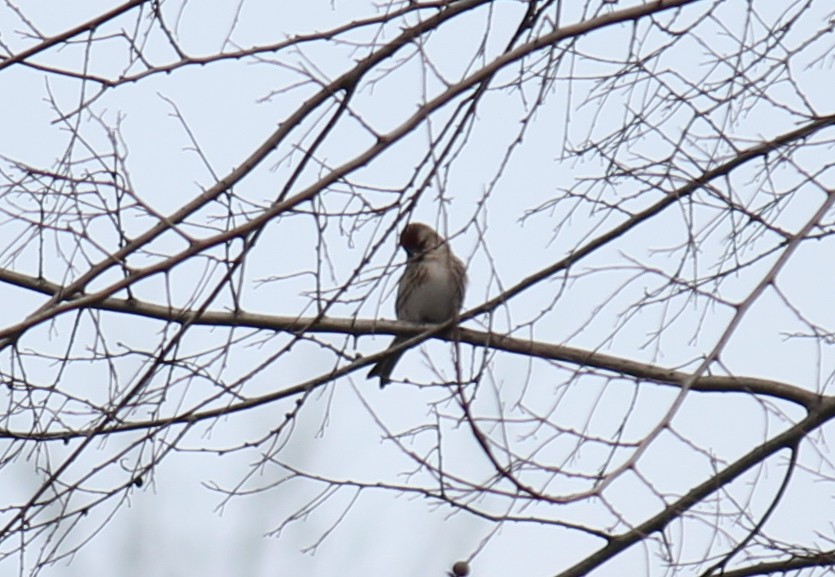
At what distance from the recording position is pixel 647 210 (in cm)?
454

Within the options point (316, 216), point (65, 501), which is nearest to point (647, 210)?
point (316, 216)

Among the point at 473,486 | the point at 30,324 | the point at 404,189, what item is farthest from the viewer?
the point at 404,189

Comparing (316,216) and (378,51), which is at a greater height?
(378,51)

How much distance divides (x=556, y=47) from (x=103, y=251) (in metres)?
1.57

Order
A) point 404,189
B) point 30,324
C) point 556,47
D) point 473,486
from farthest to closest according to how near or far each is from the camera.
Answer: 1. point 556,47
2. point 404,189
3. point 473,486
4. point 30,324

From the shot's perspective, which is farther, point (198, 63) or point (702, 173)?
point (702, 173)

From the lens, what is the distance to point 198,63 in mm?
3908

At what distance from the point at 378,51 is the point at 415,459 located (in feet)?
3.75

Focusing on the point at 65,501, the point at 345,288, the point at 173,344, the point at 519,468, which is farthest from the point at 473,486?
the point at 65,501

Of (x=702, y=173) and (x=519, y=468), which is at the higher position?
A: (x=702, y=173)

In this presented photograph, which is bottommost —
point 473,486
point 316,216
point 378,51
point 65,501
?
point 473,486

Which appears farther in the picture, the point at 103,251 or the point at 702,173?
the point at 702,173

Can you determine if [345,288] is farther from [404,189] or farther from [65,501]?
[65,501]

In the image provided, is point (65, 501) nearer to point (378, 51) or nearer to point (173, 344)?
point (173, 344)
